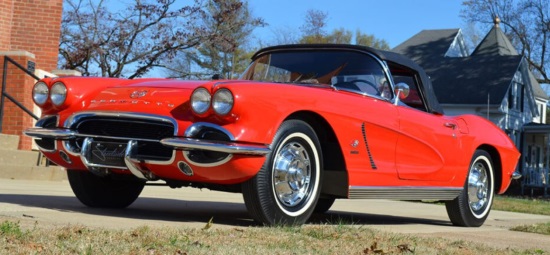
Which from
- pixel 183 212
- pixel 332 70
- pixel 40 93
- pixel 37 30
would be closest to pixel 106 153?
pixel 40 93

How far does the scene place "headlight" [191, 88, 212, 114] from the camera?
575 centimetres

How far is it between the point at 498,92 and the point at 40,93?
36659 millimetres

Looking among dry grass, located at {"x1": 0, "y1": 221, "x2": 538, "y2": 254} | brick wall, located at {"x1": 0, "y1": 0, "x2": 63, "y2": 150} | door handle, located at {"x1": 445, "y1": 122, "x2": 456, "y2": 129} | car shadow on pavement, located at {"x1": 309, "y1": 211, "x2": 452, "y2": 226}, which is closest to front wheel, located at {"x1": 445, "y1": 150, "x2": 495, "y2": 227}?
car shadow on pavement, located at {"x1": 309, "y1": 211, "x2": 452, "y2": 226}

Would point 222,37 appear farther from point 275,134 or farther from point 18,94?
point 275,134

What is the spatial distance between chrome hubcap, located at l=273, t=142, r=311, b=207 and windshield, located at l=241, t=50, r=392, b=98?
0.97 meters

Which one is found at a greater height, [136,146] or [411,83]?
[411,83]

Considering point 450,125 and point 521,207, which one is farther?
point 521,207

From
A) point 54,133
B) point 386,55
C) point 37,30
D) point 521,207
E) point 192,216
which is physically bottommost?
point 521,207

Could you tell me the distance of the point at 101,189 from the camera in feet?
23.6

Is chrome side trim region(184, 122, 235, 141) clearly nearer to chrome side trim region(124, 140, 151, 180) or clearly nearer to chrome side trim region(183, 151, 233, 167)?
chrome side trim region(183, 151, 233, 167)

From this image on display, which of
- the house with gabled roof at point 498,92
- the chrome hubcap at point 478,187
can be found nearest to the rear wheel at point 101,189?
the chrome hubcap at point 478,187

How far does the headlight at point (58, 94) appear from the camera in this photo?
650cm

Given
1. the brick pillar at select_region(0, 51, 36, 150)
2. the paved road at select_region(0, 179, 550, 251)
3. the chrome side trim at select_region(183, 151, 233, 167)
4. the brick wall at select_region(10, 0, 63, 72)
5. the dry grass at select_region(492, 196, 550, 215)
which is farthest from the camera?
the brick wall at select_region(10, 0, 63, 72)

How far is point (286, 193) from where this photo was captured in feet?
20.0
